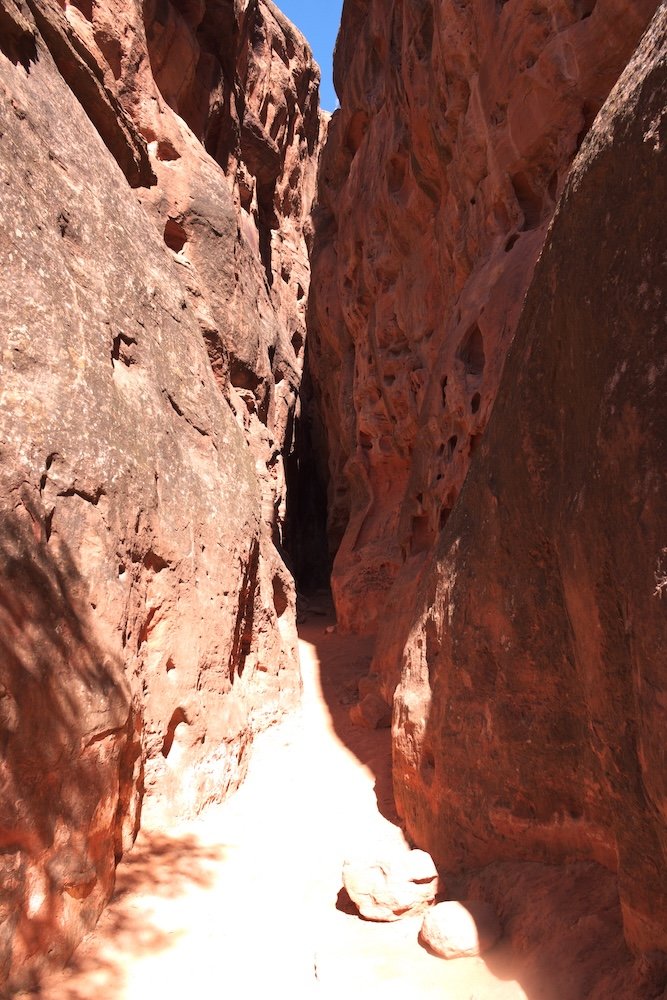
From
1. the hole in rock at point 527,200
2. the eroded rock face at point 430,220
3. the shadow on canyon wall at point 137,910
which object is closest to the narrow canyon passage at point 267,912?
the shadow on canyon wall at point 137,910

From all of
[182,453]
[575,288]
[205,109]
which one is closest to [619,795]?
[575,288]

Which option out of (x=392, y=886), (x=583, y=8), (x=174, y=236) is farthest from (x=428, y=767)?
(x=174, y=236)

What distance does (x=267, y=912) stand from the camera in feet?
12.5

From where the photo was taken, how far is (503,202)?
6.45 metres

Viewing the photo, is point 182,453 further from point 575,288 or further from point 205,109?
point 205,109

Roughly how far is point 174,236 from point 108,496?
4491 mm

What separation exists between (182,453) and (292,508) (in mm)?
11186

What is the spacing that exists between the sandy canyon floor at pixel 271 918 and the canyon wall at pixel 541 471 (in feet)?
1.85

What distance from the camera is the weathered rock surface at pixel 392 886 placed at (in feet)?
12.1

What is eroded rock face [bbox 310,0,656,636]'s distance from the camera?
576 centimetres

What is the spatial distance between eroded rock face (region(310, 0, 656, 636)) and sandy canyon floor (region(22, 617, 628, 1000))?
2.09 meters

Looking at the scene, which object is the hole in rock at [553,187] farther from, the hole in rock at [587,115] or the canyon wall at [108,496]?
the canyon wall at [108,496]

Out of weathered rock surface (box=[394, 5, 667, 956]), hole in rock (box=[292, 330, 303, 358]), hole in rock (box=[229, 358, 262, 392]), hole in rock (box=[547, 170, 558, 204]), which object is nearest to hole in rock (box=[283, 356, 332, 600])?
hole in rock (box=[292, 330, 303, 358])

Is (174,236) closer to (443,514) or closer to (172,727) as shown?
(443,514)
